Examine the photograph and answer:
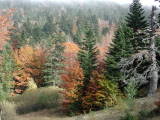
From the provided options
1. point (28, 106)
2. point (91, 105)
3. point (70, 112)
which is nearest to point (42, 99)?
point (28, 106)

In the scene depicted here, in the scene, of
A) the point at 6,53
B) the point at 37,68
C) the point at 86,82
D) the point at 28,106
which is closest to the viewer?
the point at 86,82

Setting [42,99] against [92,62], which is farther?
[42,99]

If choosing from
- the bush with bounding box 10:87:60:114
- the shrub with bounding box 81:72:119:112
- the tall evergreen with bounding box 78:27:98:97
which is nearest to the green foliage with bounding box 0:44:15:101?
the bush with bounding box 10:87:60:114

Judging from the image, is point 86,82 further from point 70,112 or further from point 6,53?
point 6,53

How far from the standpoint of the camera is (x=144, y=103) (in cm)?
3712

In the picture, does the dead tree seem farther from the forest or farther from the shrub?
the shrub

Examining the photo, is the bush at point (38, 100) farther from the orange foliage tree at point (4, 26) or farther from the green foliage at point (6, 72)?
the orange foliage tree at point (4, 26)

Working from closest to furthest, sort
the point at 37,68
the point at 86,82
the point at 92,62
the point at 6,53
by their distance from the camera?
1. the point at 86,82
2. the point at 92,62
3. the point at 6,53
4. the point at 37,68

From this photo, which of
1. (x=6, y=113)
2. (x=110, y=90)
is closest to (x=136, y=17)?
(x=110, y=90)

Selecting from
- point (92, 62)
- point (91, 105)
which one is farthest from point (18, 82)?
point (91, 105)

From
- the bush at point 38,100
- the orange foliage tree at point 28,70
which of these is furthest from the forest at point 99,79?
the orange foliage tree at point 28,70

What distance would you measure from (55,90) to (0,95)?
55.7 ft

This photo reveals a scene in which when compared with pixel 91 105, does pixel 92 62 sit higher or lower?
higher

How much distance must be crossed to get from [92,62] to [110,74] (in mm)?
7770
